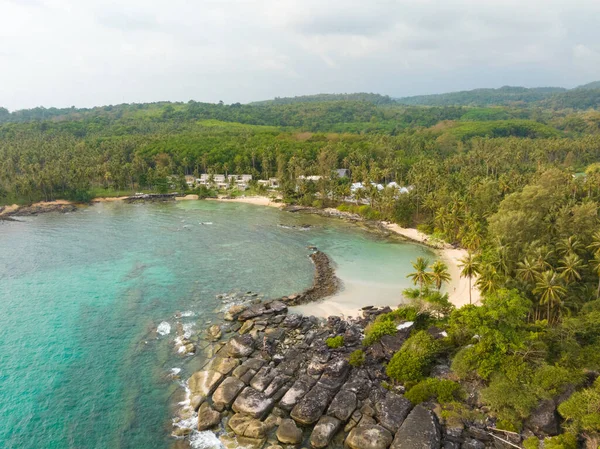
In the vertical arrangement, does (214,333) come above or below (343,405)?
below

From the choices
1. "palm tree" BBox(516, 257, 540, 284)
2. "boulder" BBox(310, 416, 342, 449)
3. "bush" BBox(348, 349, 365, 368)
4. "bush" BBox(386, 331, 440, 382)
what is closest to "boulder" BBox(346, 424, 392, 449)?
"boulder" BBox(310, 416, 342, 449)

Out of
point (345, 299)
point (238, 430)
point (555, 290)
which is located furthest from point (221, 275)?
point (555, 290)

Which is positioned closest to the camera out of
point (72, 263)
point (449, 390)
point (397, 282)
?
point (449, 390)

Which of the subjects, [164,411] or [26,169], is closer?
[164,411]

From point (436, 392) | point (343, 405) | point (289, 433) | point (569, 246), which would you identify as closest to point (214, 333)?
point (289, 433)

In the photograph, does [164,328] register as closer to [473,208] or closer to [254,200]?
[473,208]

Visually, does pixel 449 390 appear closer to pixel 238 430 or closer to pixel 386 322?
pixel 386 322

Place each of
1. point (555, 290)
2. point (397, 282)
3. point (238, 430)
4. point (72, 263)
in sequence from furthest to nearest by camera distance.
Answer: point (72, 263), point (397, 282), point (555, 290), point (238, 430)

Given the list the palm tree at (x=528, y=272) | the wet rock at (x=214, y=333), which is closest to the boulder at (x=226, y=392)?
the wet rock at (x=214, y=333)
